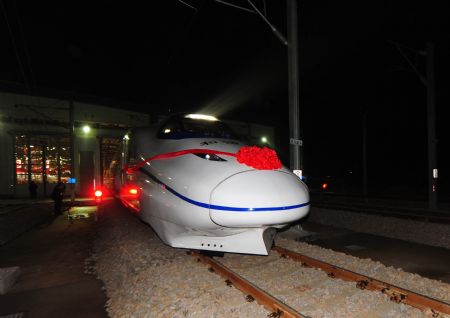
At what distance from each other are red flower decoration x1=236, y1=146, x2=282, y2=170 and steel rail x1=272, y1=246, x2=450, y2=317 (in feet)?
5.99

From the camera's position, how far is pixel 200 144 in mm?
6926

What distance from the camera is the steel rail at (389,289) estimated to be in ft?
14.1

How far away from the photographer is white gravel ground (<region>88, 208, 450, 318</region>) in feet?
14.8

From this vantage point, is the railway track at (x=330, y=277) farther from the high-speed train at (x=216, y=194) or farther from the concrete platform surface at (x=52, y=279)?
the concrete platform surface at (x=52, y=279)

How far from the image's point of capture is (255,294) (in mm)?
4852

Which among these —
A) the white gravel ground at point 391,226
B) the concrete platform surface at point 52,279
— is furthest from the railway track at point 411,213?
the concrete platform surface at point 52,279

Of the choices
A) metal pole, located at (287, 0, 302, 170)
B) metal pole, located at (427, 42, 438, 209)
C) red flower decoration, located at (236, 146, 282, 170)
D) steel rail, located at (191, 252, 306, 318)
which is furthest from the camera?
metal pole, located at (427, 42, 438, 209)

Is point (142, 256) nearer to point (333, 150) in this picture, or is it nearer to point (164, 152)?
point (164, 152)

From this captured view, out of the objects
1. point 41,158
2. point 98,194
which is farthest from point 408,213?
point 41,158

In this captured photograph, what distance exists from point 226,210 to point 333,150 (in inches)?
2273

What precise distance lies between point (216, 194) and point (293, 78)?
6473mm

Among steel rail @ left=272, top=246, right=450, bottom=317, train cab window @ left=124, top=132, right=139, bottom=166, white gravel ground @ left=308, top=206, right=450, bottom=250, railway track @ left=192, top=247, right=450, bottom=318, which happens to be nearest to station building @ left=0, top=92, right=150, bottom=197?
train cab window @ left=124, top=132, right=139, bottom=166

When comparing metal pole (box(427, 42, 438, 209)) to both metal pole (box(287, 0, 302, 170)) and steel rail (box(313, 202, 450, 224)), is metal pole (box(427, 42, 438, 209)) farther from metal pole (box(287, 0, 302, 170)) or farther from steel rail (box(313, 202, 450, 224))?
metal pole (box(287, 0, 302, 170))

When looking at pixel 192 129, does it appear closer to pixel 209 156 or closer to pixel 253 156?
pixel 209 156
